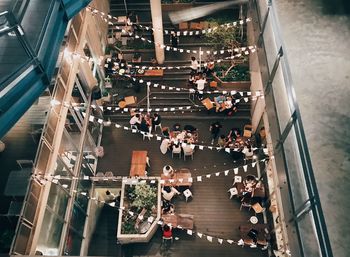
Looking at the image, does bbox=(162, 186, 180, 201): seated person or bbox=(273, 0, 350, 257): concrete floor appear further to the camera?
bbox=(162, 186, 180, 201): seated person

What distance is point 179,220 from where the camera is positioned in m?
12.5

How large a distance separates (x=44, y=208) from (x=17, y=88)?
4197 millimetres

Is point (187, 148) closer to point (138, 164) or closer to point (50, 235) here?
point (138, 164)

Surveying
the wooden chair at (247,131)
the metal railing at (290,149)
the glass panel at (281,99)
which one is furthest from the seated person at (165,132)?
the glass panel at (281,99)

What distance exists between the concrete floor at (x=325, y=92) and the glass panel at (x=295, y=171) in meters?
0.55

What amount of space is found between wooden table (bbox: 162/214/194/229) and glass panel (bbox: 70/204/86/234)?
116 inches

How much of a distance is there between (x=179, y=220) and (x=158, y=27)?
25.6 feet

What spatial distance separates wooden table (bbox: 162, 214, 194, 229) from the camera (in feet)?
40.5

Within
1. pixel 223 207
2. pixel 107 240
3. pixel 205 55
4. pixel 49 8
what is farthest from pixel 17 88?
pixel 205 55

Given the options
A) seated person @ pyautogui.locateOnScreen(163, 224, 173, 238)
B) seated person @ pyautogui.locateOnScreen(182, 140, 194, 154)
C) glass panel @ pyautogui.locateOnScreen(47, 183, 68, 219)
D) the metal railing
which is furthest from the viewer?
seated person @ pyautogui.locateOnScreen(182, 140, 194, 154)

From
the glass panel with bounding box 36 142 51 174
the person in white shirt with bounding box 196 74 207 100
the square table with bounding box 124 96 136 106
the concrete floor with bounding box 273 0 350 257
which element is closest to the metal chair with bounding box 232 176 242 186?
the person in white shirt with bounding box 196 74 207 100

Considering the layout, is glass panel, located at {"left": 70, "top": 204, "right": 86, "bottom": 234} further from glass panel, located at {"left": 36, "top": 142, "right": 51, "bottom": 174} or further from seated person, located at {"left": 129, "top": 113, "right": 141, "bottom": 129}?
seated person, located at {"left": 129, "top": 113, "right": 141, "bottom": 129}

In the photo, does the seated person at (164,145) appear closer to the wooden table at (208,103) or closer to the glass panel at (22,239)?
the wooden table at (208,103)

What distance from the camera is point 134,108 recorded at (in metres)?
14.9
